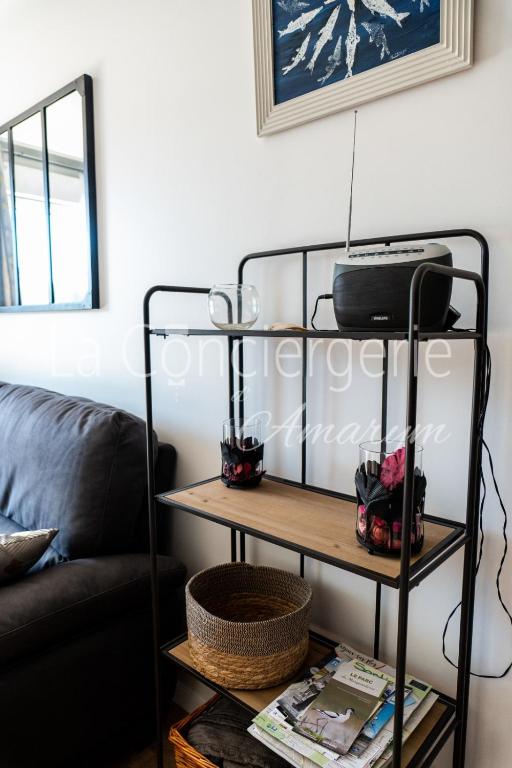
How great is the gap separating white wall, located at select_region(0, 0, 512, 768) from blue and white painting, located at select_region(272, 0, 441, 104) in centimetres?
8

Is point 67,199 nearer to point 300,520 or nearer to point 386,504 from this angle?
point 300,520

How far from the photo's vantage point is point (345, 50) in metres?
1.13

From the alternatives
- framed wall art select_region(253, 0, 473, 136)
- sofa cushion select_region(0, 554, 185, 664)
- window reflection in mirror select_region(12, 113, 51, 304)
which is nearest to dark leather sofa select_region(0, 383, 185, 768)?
sofa cushion select_region(0, 554, 185, 664)

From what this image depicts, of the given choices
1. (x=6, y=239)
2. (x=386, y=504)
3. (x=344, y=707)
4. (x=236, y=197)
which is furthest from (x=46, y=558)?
(x=6, y=239)

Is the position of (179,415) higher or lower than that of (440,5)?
lower

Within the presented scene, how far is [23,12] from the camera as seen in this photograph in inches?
82.2

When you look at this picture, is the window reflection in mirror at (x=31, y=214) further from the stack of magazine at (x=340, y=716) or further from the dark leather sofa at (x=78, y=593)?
the stack of magazine at (x=340, y=716)

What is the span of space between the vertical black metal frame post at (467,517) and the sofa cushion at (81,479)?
2.85 ft

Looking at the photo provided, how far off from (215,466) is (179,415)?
0.69 ft

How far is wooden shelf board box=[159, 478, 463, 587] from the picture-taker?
88cm

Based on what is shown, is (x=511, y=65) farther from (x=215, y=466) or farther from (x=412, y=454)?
(x=215, y=466)

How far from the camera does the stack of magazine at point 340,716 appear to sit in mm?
923

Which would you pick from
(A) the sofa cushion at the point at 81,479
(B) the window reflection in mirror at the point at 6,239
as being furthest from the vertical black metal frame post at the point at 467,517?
(B) the window reflection in mirror at the point at 6,239

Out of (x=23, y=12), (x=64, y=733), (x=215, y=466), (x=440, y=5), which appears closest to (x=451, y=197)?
(x=440, y=5)
